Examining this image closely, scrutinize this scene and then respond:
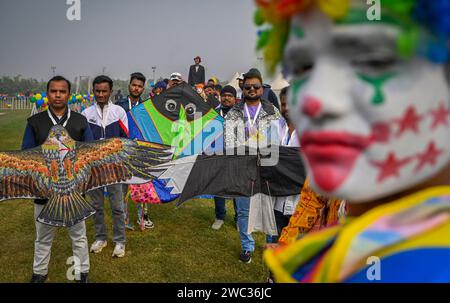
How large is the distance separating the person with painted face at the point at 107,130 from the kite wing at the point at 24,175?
1.27 metres

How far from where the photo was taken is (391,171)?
896 mm

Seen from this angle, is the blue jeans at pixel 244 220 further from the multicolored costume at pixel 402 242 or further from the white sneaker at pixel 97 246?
the multicolored costume at pixel 402 242

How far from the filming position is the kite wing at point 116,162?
10.4 ft

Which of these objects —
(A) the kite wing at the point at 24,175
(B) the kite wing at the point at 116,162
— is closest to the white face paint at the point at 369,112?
(B) the kite wing at the point at 116,162

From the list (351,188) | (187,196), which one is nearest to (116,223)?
(187,196)

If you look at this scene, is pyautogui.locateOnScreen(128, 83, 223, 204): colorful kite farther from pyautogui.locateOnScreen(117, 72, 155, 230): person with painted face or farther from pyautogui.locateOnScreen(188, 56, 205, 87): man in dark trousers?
pyautogui.locateOnScreen(188, 56, 205, 87): man in dark trousers

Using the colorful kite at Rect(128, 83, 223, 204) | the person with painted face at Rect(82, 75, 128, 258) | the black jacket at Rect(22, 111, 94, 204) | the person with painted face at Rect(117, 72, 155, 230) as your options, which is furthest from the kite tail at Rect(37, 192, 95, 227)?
the person with painted face at Rect(117, 72, 155, 230)

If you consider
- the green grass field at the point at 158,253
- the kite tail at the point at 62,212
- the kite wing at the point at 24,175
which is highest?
the kite wing at the point at 24,175

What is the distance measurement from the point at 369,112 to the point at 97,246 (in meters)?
4.21

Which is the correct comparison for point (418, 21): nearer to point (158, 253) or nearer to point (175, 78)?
point (158, 253)

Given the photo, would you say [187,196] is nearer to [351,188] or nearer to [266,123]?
[266,123]

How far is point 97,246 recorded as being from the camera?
4.46 meters

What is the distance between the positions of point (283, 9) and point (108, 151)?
2617 mm

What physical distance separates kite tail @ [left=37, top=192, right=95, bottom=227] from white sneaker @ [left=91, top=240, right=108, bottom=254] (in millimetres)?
1519
